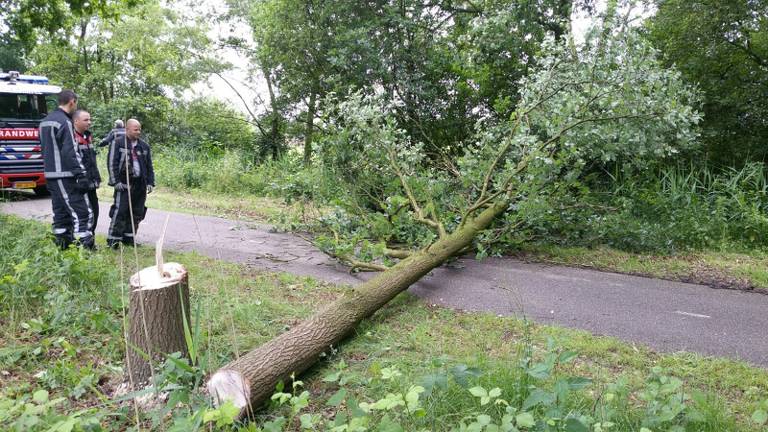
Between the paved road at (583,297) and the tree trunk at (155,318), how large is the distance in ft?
2.32

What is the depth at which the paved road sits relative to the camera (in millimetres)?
4363

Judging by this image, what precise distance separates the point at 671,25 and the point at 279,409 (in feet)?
33.9

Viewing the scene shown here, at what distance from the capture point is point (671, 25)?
9.97 m

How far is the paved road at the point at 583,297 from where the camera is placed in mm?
4363

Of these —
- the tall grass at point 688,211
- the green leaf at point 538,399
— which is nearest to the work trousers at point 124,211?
the green leaf at point 538,399

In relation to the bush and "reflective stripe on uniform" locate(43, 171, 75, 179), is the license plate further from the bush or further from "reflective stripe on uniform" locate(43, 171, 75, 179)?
the bush

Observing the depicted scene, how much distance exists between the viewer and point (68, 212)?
6168mm

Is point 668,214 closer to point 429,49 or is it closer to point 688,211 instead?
point 688,211

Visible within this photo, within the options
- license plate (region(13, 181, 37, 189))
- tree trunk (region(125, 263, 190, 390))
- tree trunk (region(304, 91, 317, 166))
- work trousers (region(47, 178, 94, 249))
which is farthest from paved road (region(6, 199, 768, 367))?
tree trunk (region(304, 91, 317, 166))

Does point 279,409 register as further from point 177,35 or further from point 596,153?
point 177,35

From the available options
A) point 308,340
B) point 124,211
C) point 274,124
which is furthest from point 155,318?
point 274,124

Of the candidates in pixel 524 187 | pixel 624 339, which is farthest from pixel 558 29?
pixel 624 339

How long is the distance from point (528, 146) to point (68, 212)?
5644 millimetres

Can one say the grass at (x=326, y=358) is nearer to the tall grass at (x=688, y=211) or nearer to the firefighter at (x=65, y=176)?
the firefighter at (x=65, y=176)
